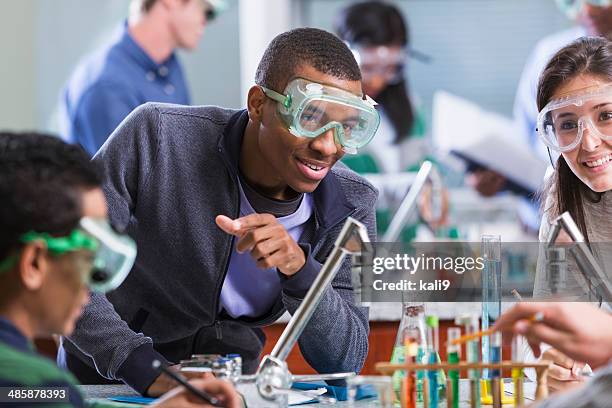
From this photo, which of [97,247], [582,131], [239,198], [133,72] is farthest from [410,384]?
[133,72]

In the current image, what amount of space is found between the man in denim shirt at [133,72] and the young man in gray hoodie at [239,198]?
1.73 metres

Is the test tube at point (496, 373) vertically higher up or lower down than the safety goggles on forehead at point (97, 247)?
lower down

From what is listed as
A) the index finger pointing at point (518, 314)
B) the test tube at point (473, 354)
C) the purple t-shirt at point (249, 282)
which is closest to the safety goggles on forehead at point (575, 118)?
the purple t-shirt at point (249, 282)

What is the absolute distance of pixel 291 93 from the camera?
2061 millimetres

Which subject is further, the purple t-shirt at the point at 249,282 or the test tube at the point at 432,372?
the purple t-shirt at the point at 249,282

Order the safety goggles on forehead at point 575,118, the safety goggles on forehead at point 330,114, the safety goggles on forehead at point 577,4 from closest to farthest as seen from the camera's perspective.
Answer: the safety goggles on forehead at point 330,114
the safety goggles on forehead at point 575,118
the safety goggles on forehead at point 577,4

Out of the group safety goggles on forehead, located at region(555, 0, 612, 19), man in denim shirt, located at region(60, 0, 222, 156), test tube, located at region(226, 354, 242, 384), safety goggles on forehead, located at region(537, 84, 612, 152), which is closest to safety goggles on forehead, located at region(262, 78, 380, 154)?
safety goggles on forehead, located at region(537, 84, 612, 152)

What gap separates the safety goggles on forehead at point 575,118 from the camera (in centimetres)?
215

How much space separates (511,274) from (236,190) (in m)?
0.60

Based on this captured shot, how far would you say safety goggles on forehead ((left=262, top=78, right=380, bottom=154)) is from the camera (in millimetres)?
1996

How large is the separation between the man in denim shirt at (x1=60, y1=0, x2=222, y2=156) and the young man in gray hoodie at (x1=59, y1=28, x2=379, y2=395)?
5.67 ft

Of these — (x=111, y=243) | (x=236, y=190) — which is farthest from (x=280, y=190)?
(x=111, y=243)

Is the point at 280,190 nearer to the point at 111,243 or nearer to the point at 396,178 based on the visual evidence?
the point at 111,243

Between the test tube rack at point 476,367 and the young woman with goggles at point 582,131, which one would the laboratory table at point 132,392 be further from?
the young woman with goggles at point 582,131
